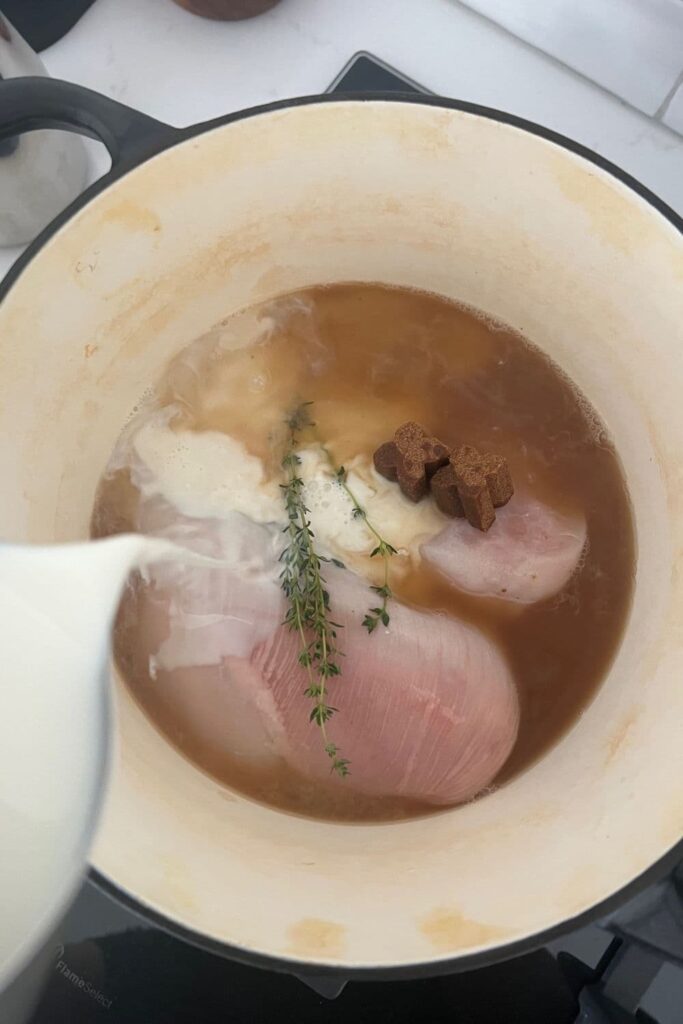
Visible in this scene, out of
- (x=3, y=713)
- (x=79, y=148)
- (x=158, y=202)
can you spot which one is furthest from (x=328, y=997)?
(x=79, y=148)

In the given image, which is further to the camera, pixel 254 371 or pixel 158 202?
pixel 254 371

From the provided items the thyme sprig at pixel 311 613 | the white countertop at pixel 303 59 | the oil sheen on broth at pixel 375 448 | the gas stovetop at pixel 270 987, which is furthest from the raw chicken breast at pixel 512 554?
the white countertop at pixel 303 59

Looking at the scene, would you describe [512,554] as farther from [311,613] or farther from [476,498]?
[311,613]

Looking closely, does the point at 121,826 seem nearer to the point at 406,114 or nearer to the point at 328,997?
the point at 328,997

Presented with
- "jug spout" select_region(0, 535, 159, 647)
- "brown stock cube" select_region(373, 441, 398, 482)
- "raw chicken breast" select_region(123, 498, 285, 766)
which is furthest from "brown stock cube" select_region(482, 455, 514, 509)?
"jug spout" select_region(0, 535, 159, 647)

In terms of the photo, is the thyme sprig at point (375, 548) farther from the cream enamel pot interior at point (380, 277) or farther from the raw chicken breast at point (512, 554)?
the cream enamel pot interior at point (380, 277)

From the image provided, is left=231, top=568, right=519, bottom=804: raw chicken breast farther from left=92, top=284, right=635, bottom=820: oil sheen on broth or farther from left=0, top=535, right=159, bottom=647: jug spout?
left=0, top=535, right=159, bottom=647: jug spout

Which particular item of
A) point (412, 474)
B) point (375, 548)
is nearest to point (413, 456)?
point (412, 474)
